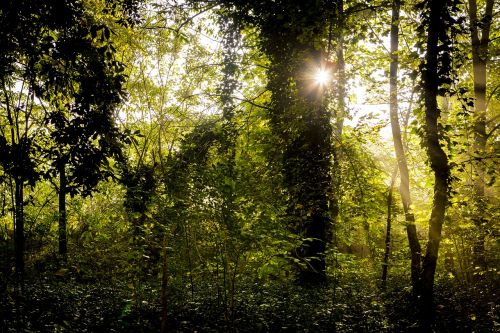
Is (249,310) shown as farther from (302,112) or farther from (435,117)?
(435,117)

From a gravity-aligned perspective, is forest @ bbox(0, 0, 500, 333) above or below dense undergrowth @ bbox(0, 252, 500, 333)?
above

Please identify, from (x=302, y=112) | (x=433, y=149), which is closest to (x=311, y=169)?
(x=302, y=112)

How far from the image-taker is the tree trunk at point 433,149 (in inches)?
179

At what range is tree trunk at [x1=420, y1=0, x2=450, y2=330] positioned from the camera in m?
4.55

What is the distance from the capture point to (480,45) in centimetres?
957

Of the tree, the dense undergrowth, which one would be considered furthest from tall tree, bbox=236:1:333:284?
the dense undergrowth

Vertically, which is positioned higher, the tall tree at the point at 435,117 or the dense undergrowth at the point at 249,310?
the tall tree at the point at 435,117

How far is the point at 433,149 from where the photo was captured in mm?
4660

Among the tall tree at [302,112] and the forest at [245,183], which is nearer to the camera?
the forest at [245,183]

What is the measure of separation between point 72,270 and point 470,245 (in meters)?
13.9

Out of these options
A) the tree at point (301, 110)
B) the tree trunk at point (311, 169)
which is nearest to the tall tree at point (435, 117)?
the tree at point (301, 110)

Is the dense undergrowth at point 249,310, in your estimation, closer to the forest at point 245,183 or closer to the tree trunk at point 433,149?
the forest at point 245,183

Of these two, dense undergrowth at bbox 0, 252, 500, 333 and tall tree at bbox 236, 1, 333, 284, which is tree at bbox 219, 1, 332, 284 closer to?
tall tree at bbox 236, 1, 333, 284

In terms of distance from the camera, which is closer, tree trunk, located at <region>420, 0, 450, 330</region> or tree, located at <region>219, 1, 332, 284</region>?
tree trunk, located at <region>420, 0, 450, 330</region>
